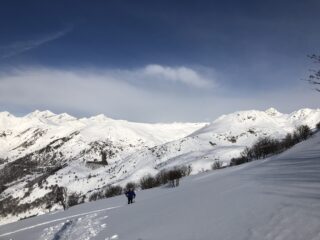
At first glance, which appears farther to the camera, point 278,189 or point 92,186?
point 92,186

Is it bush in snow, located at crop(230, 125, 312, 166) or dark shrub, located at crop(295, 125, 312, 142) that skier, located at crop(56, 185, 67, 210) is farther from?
dark shrub, located at crop(295, 125, 312, 142)

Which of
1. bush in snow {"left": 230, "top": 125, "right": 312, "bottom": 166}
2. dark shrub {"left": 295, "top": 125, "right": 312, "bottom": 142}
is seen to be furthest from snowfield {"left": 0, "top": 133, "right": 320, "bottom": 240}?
bush in snow {"left": 230, "top": 125, "right": 312, "bottom": 166}

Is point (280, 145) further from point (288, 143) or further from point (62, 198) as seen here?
point (62, 198)

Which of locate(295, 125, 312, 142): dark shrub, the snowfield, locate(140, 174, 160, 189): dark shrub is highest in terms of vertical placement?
locate(295, 125, 312, 142): dark shrub

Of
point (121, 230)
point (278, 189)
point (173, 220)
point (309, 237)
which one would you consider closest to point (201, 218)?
point (173, 220)

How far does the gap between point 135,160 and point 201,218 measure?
166343 millimetres

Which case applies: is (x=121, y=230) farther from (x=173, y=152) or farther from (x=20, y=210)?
(x=20, y=210)

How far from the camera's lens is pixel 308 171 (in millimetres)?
15648

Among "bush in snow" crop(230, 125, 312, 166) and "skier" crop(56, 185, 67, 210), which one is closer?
"bush in snow" crop(230, 125, 312, 166)

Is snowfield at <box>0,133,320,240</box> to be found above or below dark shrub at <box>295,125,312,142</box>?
below

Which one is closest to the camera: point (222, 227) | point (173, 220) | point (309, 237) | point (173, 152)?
point (309, 237)

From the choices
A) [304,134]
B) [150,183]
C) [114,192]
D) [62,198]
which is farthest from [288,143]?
[114,192]

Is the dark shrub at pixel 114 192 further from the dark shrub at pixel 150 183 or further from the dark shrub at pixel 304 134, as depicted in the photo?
the dark shrub at pixel 304 134

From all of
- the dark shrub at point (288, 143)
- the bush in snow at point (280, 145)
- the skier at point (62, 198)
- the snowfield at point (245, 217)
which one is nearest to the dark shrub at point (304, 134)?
the bush in snow at point (280, 145)
